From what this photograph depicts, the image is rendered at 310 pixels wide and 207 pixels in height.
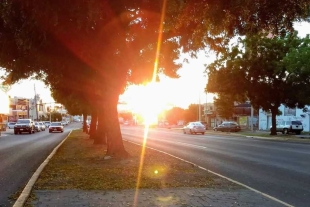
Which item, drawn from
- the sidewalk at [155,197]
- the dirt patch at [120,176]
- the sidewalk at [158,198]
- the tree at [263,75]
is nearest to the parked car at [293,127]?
Answer: the tree at [263,75]

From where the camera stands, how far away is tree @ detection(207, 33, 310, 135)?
36375mm

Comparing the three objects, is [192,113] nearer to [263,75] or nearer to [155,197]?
[263,75]

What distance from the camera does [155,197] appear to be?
7848 millimetres

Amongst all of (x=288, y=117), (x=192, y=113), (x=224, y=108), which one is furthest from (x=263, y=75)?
(x=192, y=113)

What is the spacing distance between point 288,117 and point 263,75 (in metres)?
24.4

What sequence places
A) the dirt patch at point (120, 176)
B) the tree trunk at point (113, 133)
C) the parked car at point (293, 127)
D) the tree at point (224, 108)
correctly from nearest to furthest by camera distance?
1. the dirt patch at point (120, 176)
2. the tree trunk at point (113, 133)
3. the parked car at point (293, 127)
4. the tree at point (224, 108)

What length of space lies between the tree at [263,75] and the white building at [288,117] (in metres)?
18.3

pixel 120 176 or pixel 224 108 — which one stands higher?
pixel 224 108

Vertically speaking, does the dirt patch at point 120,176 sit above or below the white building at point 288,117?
below

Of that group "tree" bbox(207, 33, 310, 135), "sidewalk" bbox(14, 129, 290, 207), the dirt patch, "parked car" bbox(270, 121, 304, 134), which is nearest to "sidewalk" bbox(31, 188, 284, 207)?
"sidewalk" bbox(14, 129, 290, 207)

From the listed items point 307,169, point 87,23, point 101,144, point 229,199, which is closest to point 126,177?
point 229,199

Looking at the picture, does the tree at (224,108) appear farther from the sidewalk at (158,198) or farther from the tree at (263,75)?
the sidewalk at (158,198)

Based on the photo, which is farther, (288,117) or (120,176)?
(288,117)

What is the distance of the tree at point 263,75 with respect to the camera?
119 feet
